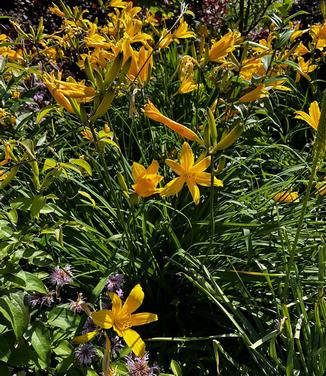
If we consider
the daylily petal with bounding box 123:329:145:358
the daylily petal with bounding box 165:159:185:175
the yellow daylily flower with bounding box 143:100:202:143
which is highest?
the yellow daylily flower with bounding box 143:100:202:143

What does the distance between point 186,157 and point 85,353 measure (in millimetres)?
633

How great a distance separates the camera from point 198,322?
199 cm

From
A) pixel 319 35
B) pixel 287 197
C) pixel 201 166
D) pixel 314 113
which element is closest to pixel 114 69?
pixel 201 166

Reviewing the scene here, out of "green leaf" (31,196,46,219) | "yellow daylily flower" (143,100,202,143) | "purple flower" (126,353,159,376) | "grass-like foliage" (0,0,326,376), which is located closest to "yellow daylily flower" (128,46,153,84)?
"grass-like foliage" (0,0,326,376)

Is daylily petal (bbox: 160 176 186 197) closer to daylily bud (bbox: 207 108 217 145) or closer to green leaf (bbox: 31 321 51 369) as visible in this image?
daylily bud (bbox: 207 108 217 145)

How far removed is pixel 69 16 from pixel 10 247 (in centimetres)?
131

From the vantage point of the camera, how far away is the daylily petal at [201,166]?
1.48m

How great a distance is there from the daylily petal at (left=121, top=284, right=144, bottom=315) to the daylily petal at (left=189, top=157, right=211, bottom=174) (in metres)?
0.39

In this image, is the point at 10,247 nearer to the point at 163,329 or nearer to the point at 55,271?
the point at 55,271

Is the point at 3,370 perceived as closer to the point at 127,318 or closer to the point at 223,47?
the point at 127,318

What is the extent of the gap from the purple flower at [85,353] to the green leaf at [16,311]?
7.9 inches

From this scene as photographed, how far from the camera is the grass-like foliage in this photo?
137 cm

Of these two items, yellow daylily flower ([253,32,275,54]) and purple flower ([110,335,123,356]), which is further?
yellow daylily flower ([253,32,275,54])

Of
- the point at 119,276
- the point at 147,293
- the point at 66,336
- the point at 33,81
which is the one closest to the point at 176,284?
the point at 147,293
